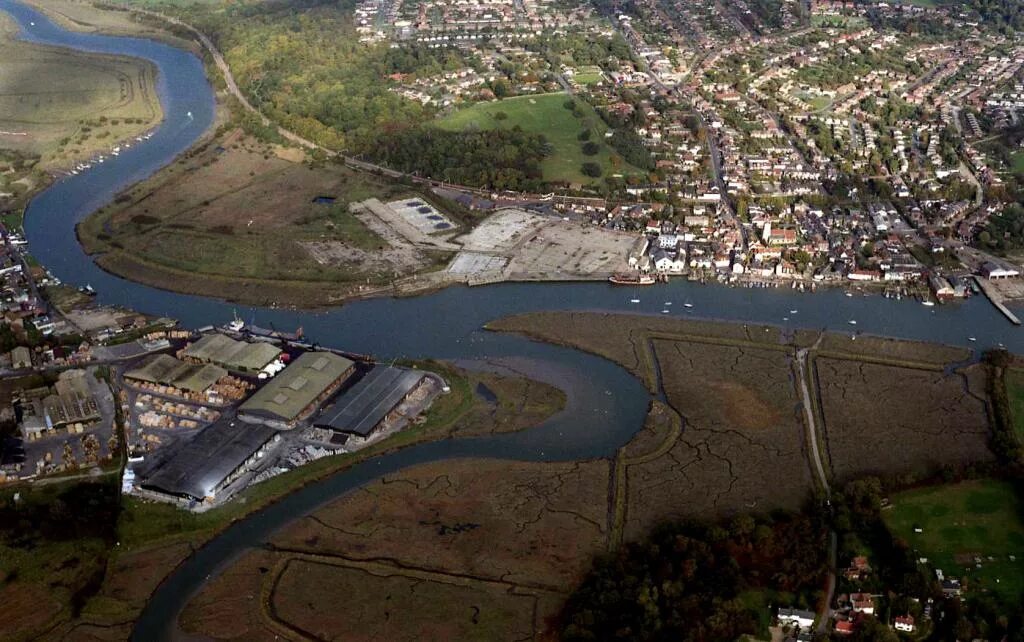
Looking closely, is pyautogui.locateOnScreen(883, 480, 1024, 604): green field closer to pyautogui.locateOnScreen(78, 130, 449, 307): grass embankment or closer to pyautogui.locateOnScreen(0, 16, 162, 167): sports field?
pyautogui.locateOnScreen(78, 130, 449, 307): grass embankment

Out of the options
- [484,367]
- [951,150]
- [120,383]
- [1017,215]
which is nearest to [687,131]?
[951,150]

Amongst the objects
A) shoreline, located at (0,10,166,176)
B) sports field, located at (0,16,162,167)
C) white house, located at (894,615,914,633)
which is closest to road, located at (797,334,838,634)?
white house, located at (894,615,914,633)

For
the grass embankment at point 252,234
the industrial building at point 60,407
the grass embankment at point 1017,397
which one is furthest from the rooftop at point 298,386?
the grass embankment at point 1017,397

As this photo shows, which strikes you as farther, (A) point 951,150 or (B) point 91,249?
(A) point 951,150

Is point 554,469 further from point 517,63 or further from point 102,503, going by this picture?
point 517,63

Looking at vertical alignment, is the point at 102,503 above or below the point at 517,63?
below

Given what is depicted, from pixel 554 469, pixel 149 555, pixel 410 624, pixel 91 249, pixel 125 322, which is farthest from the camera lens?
pixel 91 249
